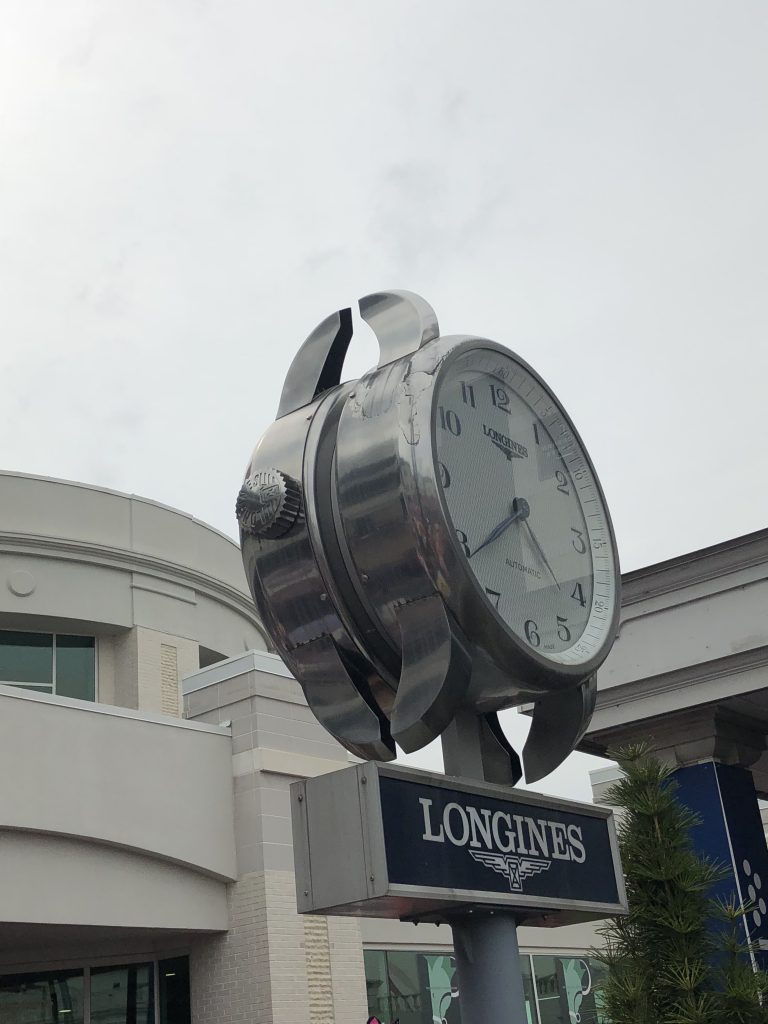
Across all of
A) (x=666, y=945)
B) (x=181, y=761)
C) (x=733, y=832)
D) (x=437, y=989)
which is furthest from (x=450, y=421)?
(x=437, y=989)

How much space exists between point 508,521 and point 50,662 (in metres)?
16.5

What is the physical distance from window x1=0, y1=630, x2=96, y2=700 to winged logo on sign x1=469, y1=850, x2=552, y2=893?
15913mm

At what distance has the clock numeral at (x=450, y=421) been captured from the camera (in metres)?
3.62

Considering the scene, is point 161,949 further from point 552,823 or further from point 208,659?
point 552,823

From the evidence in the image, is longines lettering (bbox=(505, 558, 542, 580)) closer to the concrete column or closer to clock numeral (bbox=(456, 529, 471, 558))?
clock numeral (bbox=(456, 529, 471, 558))

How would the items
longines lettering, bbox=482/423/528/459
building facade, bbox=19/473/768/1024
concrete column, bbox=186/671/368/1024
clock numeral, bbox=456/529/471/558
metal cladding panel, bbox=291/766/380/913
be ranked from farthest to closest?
1. concrete column, bbox=186/671/368/1024
2. building facade, bbox=19/473/768/1024
3. longines lettering, bbox=482/423/528/459
4. clock numeral, bbox=456/529/471/558
5. metal cladding panel, bbox=291/766/380/913

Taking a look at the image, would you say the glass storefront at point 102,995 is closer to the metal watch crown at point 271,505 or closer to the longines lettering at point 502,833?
the longines lettering at point 502,833

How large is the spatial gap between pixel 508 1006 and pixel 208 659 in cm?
1845

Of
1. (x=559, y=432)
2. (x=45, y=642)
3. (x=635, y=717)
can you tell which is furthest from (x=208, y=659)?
(x=559, y=432)

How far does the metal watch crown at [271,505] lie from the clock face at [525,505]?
446mm

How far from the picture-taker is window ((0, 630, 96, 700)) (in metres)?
18.6

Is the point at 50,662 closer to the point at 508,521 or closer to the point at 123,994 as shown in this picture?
the point at 123,994

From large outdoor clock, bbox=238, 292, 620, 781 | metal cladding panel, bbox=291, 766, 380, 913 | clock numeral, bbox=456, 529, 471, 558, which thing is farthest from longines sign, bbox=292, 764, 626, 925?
clock numeral, bbox=456, 529, 471, 558

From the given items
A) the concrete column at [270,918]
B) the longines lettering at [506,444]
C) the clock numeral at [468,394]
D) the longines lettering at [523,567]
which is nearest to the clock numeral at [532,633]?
the longines lettering at [523,567]
